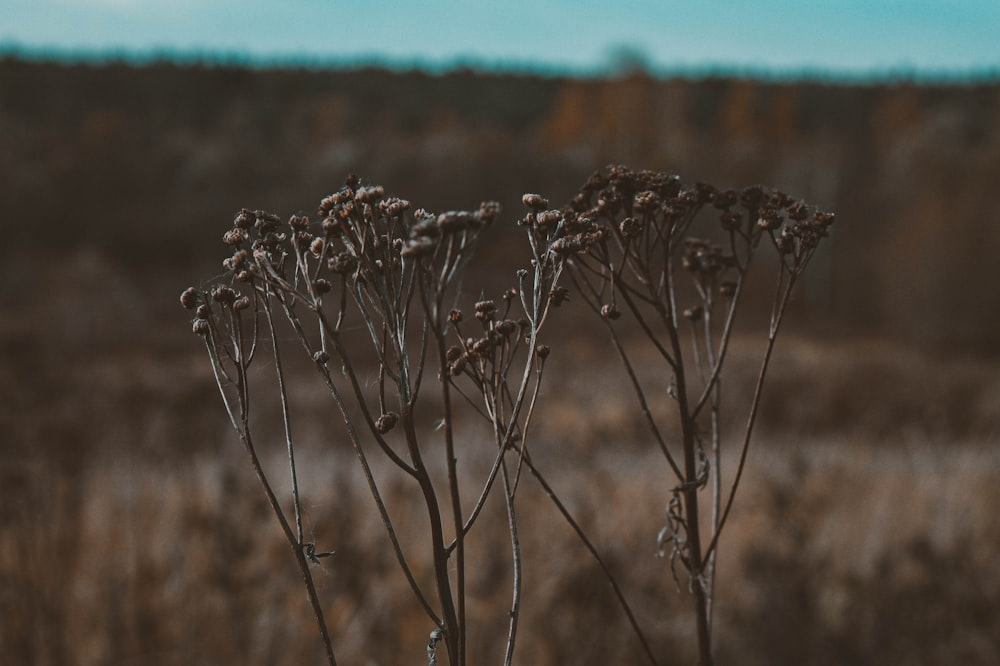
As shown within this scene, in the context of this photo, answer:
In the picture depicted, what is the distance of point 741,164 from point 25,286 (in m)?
41.5

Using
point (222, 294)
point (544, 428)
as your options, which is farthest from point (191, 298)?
point (544, 428)

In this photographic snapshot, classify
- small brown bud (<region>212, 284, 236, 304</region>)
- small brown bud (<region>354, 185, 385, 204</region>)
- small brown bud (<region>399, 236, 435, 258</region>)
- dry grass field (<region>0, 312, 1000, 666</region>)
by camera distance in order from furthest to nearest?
dry grass field (<region>0, 312, 1000, 666</region>) → small brown bud (<region>212, 284, 236, 304</region>) → small brown bud (<region>354, 185, 385, 204</region>) → small brown bud (<region>399, 236, 435, 258</region>)

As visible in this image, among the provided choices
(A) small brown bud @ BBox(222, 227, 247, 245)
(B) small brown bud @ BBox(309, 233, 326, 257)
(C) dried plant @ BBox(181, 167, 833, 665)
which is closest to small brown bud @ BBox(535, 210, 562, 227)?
(C) dried plant @ BBox(181, 167, 833, 665)

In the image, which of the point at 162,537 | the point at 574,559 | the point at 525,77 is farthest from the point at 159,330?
the point at 525,77

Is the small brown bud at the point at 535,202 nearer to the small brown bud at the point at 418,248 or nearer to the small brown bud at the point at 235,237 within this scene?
the small brown bud at the point at 418,248

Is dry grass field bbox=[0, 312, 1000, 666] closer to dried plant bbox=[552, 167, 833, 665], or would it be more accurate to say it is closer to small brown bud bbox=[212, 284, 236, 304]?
small brown bud bbox=[212, 284, 236, 304]

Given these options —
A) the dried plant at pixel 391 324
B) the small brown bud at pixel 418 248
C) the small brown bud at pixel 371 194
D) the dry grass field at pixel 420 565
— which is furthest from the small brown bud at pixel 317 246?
the dry grass field at pixel 420 565

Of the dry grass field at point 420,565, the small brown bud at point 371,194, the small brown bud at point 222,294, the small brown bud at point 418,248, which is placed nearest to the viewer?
the small brown bud at point 418,248

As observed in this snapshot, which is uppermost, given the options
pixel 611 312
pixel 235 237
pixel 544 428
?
pixel 235 237

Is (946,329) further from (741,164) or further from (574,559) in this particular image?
(741,164)

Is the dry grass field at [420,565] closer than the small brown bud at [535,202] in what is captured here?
No

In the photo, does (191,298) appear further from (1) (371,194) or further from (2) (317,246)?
(1) (371,194)

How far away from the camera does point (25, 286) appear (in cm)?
3378

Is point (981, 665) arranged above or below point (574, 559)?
below
